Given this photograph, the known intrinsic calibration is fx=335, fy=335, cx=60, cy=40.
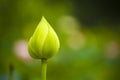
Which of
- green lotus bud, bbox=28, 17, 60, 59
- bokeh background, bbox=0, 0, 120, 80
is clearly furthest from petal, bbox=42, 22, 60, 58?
bokeh background, bbox=0, 0, 120, 80

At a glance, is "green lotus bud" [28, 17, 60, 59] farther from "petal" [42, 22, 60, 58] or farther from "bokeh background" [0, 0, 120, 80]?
"bokeh background" [0, 0, 120, 80]

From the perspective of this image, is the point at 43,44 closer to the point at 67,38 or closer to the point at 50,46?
the point at 50,46

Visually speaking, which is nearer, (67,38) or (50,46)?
(50,46)

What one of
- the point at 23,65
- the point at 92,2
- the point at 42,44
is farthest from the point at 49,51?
the point at 92,2

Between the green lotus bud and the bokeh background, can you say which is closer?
the green lotus bud

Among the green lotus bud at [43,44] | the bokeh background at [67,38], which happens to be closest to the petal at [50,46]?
the green lotus bud at [43,44]

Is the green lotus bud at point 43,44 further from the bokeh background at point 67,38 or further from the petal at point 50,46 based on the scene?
the bokeh background at point 67,38

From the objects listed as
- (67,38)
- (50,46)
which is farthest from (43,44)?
(67,38)
